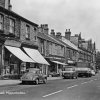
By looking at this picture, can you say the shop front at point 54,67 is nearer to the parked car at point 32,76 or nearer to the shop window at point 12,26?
the shop window at point 12,26

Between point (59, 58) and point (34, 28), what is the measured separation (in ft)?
54.3

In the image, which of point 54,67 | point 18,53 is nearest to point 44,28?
point 54,67

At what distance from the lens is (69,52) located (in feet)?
219

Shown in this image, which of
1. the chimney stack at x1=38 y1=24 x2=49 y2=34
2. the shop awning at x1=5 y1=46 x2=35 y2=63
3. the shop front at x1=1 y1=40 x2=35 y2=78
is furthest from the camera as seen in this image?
the chimney stack at x1=38 y1=24 x2=49 y2=34

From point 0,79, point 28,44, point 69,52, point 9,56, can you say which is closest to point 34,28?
point 28,44

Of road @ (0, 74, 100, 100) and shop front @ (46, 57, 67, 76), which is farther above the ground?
shop front @ (46, 57, 67, 76)

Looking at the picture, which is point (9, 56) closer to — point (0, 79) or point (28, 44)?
point (0, 79)

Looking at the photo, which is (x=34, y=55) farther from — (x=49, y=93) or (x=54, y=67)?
(x=49, y=93)

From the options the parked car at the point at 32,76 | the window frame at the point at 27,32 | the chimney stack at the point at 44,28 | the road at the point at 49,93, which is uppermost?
the chimney stack at the point at 44,28

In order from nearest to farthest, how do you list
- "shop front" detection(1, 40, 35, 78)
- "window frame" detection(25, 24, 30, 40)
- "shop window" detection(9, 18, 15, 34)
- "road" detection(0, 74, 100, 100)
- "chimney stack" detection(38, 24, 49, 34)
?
1. "road" detection(0, 74, 100, 100)
2. "shop front" detection(1, 40, 35, 78)
3. "shop window" detection(9, 18, 15, 34)
4. "window frame" detection(25, 24, 30, 40)
5. "chimney stack" detection(38, 24, 49, 34)

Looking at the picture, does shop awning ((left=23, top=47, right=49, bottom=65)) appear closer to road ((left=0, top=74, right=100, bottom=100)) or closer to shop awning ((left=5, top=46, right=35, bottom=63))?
shop awning ((left=5, top=46, right=35, bottom=63))

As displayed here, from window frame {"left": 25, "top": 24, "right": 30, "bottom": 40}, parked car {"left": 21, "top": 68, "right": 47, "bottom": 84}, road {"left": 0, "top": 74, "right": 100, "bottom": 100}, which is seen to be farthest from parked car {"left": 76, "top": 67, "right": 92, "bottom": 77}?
road {"left": 0, "top": 74, "right": 100, "bottom": 100}

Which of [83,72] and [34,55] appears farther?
[83,72]

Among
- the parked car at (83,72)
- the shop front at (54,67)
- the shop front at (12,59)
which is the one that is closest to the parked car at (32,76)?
the shop front at (12,59)
